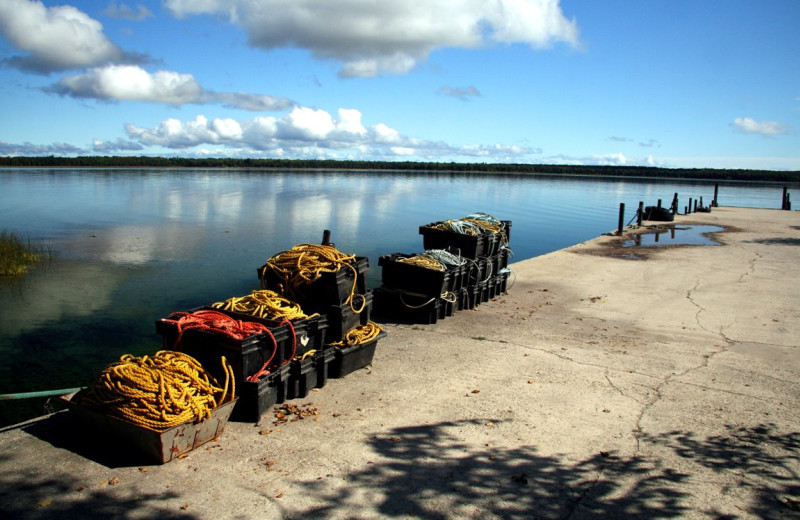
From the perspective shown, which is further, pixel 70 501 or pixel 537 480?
pixel 537 480

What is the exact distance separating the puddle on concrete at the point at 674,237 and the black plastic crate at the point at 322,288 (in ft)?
60.1

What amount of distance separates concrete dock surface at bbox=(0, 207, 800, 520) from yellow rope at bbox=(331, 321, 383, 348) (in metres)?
0.41

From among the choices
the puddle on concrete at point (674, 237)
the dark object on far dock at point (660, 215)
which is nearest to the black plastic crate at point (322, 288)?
the puddle on concrete at point (674, 237)

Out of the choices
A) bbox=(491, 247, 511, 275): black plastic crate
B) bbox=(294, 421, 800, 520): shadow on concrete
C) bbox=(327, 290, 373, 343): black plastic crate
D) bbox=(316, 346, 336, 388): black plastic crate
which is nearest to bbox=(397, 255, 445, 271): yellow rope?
bbox=(491, 247, 511, 275): black plastic crate

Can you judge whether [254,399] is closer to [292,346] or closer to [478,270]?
[292,346]

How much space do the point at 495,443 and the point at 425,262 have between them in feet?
17.4

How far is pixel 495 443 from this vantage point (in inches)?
222

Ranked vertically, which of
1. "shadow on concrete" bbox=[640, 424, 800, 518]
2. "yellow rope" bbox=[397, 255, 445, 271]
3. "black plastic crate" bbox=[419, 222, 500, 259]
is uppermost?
"black plastic crate" bbox=[419, 222, 500, 259]

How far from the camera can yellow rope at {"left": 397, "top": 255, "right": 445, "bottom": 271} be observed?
34.3ft

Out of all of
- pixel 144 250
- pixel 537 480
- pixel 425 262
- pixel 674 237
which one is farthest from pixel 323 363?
pixel 674 237

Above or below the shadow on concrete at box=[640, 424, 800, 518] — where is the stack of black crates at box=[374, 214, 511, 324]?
above

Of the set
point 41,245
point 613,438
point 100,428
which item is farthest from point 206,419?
point 41,245

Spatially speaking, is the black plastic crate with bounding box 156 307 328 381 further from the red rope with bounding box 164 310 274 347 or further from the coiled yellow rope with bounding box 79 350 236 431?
the coiled yellow rope with bounding box 79 350 236 431

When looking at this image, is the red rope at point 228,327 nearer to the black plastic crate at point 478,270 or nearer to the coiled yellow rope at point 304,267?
the coiled yellow rope at point 304,267
